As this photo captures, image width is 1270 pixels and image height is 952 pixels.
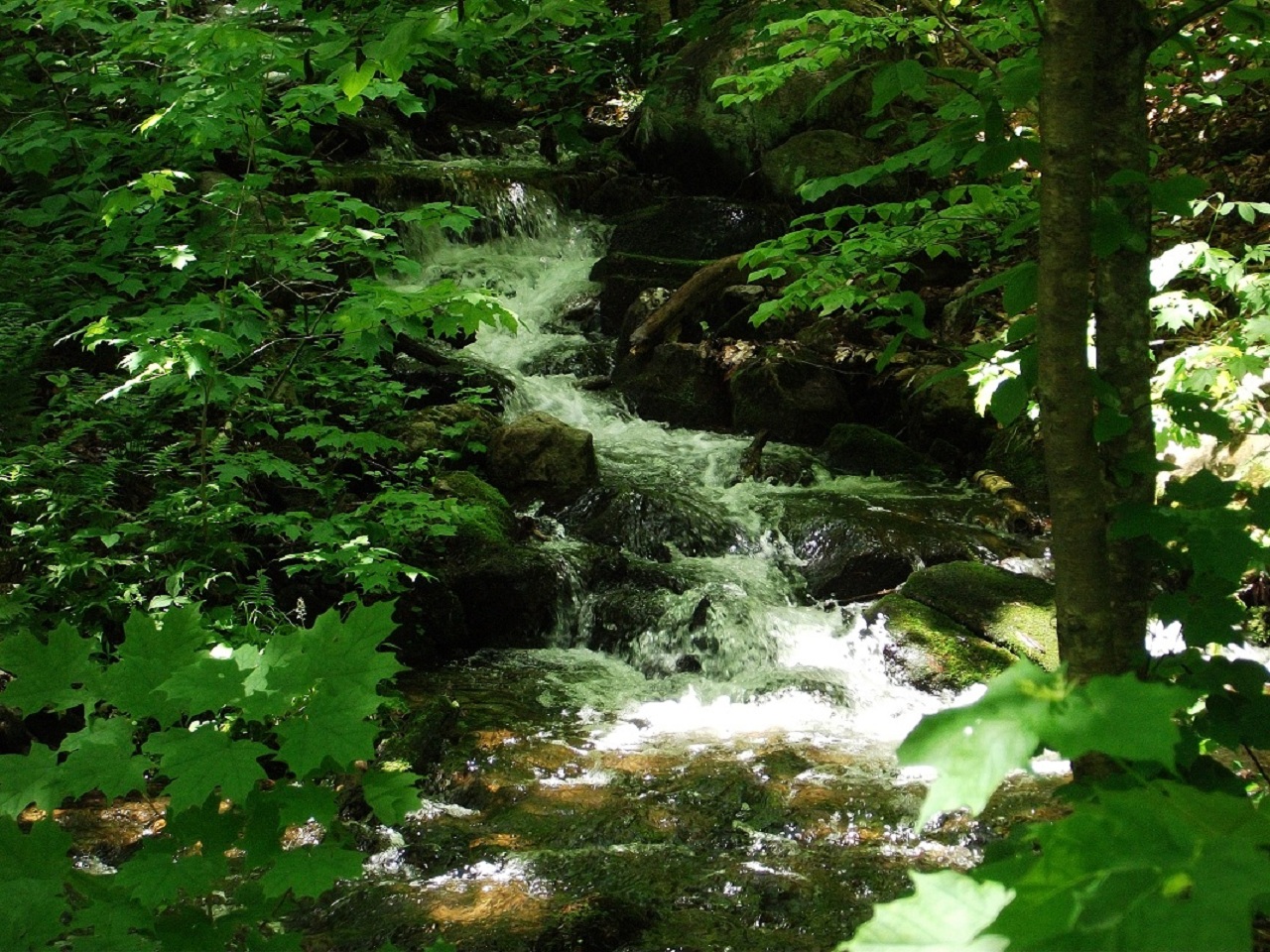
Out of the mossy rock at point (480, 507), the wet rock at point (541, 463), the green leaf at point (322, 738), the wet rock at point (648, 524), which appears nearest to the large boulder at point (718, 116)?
the wet rock at point (541, 463)

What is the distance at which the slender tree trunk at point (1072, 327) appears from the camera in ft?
4.97

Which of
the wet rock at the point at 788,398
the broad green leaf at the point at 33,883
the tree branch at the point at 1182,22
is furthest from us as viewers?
the wet rock at the point at 788,398

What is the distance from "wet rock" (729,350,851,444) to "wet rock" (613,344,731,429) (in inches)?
10.5

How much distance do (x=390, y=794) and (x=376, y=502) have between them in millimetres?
3703

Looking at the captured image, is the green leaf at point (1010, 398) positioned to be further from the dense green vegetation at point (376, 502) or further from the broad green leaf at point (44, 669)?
the broad green leaf at point (44, 669)

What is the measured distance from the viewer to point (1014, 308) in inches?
72.8

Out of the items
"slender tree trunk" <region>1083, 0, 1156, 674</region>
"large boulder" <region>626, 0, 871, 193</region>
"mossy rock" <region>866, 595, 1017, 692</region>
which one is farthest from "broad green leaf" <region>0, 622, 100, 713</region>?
"large boulder" <region>626, 0, 871, 193</region>

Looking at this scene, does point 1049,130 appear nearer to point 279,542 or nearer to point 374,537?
point 374,537

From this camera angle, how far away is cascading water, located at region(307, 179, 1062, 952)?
3230 mm

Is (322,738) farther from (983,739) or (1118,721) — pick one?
(1118,721)

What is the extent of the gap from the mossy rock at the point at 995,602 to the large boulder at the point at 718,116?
7741 mm

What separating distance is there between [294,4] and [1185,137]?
938 cm

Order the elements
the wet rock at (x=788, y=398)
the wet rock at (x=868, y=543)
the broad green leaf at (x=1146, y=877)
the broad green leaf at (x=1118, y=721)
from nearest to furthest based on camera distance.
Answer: the broad green leaf at (x=1146, y=877) → the broad green leaf at (x=1118, y=721) → the wet rock at (x=868, y=543) → the wet rock at (x=788, y=398)

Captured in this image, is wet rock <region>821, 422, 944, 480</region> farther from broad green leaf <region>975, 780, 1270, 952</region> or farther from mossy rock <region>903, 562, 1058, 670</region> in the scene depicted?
broad green leaf <region>975, 780, 1270, 952</region>
